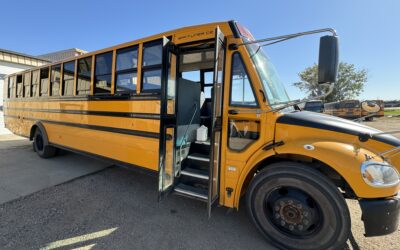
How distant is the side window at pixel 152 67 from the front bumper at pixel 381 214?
276 cm

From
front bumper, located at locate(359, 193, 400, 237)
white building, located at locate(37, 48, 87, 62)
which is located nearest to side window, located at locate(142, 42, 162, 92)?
front bumper, located at locate(359, 193, 400, 237)

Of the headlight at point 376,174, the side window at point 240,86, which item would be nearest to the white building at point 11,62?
the side window at point 240,86

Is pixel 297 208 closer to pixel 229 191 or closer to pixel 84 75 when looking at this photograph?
pixel 229 191

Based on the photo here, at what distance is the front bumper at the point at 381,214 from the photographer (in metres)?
1.85

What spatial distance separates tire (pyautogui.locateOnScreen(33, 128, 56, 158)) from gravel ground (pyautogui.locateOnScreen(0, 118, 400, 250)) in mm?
2302

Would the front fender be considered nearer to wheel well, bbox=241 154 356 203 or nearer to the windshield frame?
wheel well, bbox=241 154 356 203

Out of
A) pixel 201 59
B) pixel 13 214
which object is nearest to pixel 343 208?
pixel 201 59

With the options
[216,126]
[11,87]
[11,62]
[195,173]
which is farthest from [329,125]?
[11,62]

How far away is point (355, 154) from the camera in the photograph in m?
1.89

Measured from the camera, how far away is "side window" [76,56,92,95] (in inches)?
154

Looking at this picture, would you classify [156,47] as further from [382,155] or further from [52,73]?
[52,73]

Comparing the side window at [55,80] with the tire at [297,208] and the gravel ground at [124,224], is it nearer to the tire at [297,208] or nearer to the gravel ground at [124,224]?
A: the gravel ground at [124,224]

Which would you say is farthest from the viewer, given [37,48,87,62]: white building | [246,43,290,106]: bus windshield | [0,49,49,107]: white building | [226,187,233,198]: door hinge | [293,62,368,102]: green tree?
[293,62,368,102]: green tree

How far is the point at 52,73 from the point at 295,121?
5513mm
